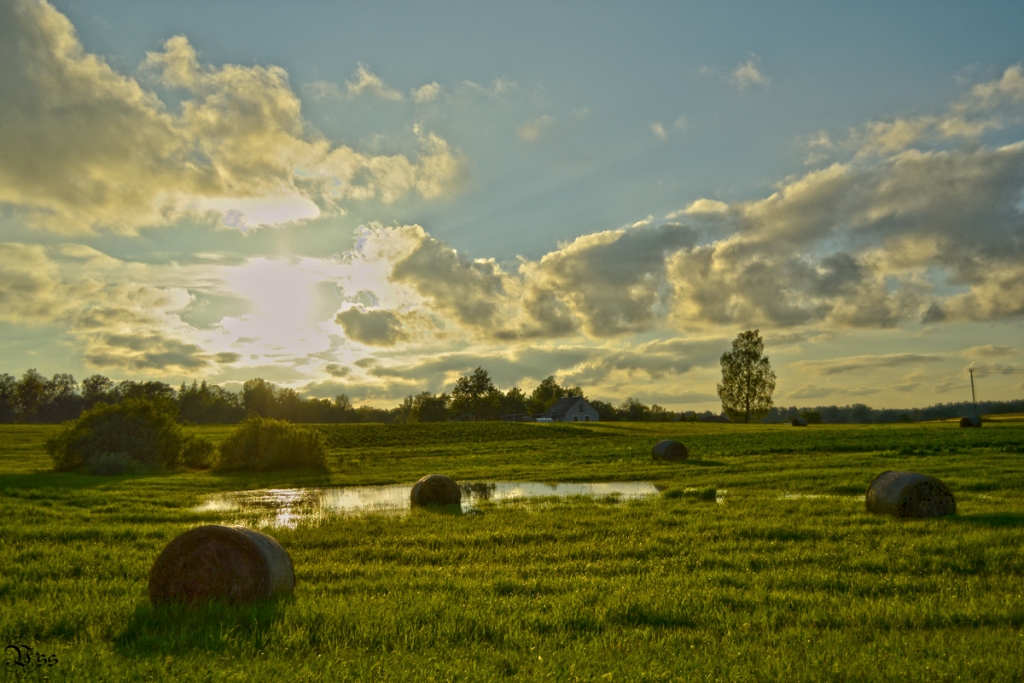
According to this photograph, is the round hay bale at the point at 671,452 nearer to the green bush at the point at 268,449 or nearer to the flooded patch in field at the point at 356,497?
the flooded patch in field at the point at 356,497

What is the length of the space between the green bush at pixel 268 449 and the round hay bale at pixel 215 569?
32821 millimetres

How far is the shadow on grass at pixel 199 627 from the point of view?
6984 millimetres

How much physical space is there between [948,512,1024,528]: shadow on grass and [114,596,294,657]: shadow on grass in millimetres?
14149

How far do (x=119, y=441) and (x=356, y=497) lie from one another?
2057 cm

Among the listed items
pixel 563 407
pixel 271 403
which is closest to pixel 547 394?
pixel 563 407

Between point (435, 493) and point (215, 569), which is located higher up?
point (215, 569)

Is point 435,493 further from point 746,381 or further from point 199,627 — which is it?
point 746,381

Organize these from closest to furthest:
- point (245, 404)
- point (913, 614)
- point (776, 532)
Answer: point (913, 614) < point (776, 532) < point (245, 404)

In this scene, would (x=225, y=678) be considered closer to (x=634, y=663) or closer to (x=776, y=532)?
(x=634, y=663)

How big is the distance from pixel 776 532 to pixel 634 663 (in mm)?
8446

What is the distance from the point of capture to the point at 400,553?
40.8 feet

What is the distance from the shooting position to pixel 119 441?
37.7 meters

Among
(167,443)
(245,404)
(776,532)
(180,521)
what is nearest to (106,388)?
(245,404)

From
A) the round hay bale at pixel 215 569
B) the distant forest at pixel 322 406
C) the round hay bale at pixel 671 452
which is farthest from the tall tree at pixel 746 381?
the round hay bale at pixel 215 569
